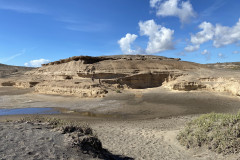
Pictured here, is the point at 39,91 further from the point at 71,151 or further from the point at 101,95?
the point at 71,151

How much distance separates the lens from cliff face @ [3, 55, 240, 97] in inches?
800

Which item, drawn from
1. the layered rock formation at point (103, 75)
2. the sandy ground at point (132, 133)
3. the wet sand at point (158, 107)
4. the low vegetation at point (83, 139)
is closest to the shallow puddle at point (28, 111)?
the wet sand at point (158, 107)

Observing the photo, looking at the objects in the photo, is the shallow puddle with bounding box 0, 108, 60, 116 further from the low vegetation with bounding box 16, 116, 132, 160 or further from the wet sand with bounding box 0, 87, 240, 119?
the low vegetation with bounding box 16, 116, 132, 160

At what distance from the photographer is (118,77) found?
24547mm

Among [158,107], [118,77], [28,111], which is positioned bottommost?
[28,111]

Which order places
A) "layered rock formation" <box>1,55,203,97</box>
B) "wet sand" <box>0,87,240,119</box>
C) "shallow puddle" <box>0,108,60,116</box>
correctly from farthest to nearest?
"layered rock formation" <box>1,55,203,97</box> < "shallow puddle" <box>0,108,60,116</box> < "wet sand" <box>0,87,240,119</box>

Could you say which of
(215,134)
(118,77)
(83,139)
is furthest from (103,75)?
(83,139)

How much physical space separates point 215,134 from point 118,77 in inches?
755

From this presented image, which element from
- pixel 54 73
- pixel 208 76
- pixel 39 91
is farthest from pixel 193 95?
pixel 54 73

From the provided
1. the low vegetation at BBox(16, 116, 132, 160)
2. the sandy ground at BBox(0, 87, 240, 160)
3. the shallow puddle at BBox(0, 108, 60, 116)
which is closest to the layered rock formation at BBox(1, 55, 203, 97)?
the sandy ground at BBox(0, 87, 240, 160)

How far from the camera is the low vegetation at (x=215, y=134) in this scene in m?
5.30

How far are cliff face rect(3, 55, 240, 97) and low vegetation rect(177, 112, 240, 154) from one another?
13334 millimetres

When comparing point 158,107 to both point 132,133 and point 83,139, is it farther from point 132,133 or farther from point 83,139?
point 83,139

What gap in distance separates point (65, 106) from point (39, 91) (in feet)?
32.0
